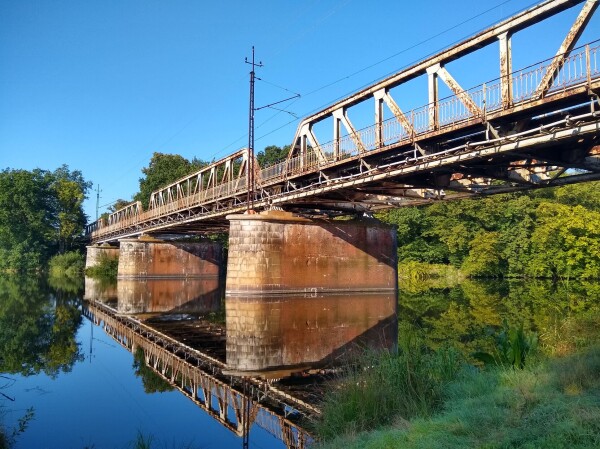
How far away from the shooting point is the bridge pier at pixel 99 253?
7581 centimetres

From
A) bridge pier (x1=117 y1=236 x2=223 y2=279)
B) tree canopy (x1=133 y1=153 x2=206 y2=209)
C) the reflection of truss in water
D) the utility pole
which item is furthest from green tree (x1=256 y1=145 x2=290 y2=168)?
the reflection of truss in water

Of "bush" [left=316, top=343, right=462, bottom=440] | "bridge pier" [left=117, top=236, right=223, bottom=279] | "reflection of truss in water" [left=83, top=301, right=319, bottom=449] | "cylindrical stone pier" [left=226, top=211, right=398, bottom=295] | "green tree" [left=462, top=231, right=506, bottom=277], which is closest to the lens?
"bush" [left=316, top=343, right=462, bottom=440]

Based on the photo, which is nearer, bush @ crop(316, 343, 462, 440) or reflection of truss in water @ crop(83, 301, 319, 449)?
bush @ crop(316, 343, 462, 440)

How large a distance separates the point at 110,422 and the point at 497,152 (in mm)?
13168

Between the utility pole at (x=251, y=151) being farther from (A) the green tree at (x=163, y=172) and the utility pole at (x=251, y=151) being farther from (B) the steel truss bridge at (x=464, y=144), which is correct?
(A) the green tree at (x=163, y=172)

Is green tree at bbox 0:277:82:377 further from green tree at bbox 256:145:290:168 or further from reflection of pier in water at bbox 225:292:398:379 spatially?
green tree at bbox 256:145:290:168

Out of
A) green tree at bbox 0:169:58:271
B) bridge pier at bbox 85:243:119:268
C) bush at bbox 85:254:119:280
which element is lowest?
bush at bbox 85:254:119:280

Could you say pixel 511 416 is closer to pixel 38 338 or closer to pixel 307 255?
pixel 38 338

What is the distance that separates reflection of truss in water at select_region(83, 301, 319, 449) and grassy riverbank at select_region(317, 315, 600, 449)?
98 cm

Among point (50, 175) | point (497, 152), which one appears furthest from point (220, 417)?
point (50, 175)

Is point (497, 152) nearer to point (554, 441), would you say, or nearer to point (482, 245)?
point (554, 441)

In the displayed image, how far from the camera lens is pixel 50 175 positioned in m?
86.6

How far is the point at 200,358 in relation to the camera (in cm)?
1415

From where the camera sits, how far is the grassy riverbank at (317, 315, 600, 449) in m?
4.79
